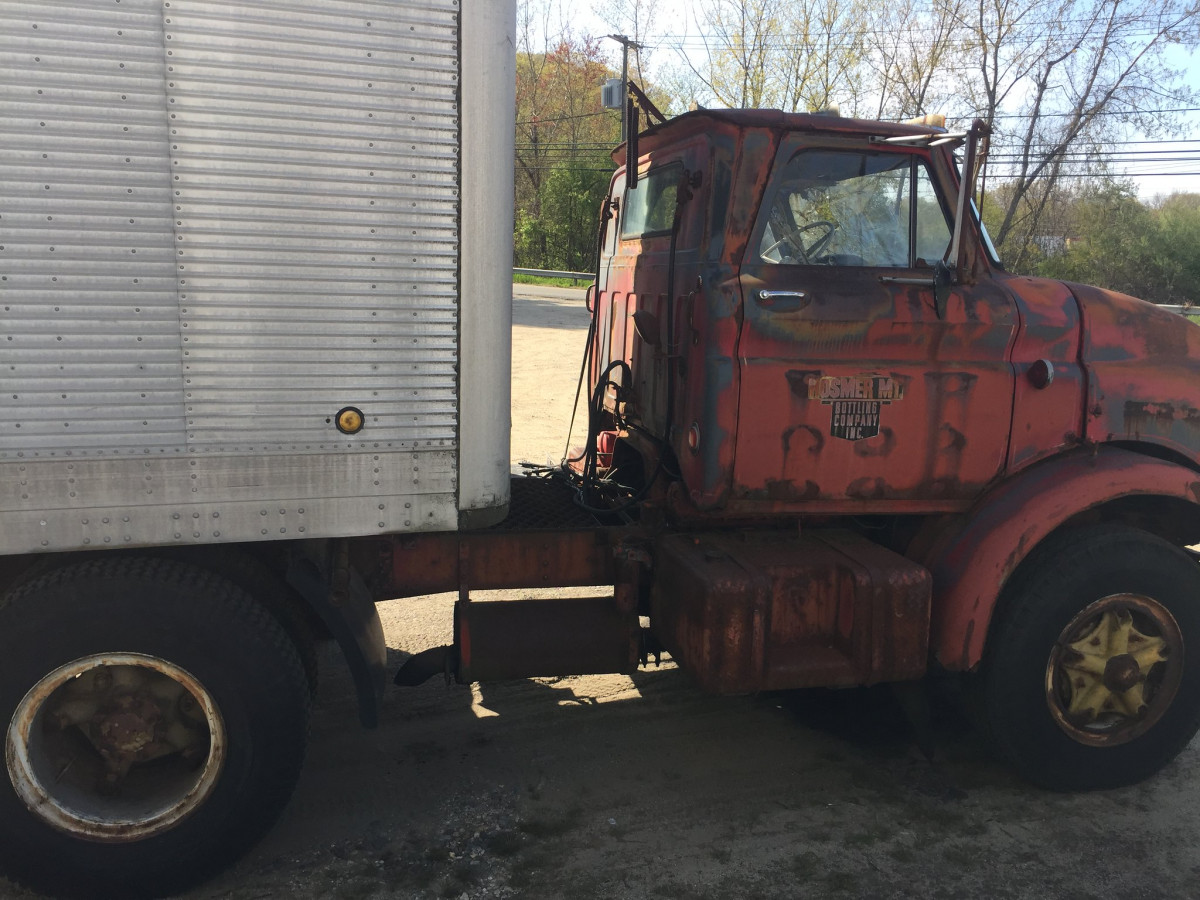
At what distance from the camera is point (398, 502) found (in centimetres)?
300

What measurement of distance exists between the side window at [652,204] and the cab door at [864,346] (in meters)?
0.61

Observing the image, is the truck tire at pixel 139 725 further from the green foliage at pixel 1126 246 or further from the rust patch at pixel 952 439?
the green foliage at pixel 1126 246

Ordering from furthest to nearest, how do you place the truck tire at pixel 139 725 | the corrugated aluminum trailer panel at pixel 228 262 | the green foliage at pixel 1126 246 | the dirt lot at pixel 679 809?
the green foliage at pixel 1126 246
the dirt lot at pixel 679 809
the truck tire at pixel 139 725
the corrugated aluminum trailer panel at pixel 228 262

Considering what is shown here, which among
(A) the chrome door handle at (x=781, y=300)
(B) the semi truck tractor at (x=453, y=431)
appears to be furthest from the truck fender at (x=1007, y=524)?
(A) the chrome door handle at (x=781, y=300)

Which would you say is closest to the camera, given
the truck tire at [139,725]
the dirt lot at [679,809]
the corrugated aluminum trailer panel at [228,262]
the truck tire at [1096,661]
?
the corrugated aluminum trailer panel at [228,262]

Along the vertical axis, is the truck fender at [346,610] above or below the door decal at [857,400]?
below

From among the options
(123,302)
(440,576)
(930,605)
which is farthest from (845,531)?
(123,302)

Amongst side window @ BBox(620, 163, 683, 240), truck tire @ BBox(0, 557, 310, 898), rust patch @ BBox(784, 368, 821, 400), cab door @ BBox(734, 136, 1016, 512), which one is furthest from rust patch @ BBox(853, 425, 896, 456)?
truck tire @ BBox(0, 557, 310, 898)

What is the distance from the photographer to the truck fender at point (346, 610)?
322 cm

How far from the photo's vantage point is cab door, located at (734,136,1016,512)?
137 inches

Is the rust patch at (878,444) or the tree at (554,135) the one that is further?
the tree at (554,135)

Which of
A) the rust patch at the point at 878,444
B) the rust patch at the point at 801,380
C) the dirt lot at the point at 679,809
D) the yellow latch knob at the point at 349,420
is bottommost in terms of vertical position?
the dirt lot at the point at 679,809

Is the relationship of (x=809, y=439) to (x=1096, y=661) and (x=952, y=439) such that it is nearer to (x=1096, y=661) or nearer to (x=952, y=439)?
(x=952, y=439)

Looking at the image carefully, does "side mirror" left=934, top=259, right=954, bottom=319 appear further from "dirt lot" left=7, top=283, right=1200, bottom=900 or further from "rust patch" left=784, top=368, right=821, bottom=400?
"dirt lot" left=7, top=283, right=1200, bottom=900
